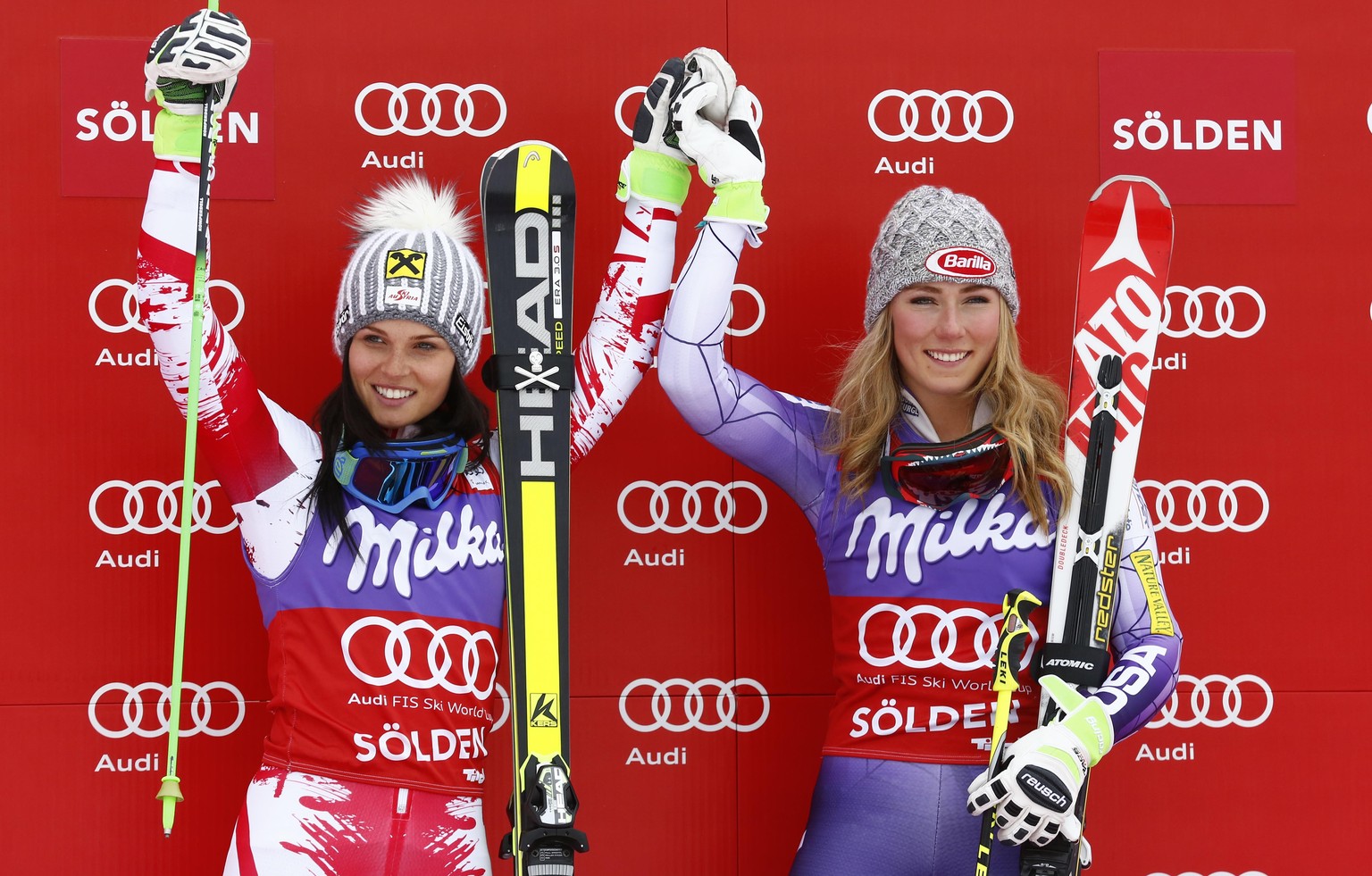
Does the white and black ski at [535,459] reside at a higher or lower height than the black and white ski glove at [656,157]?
lower

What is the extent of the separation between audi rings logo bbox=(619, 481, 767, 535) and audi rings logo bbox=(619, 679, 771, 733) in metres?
0.32

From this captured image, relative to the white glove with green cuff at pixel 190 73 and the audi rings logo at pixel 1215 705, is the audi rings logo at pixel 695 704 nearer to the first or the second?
the audi rings logo at pixel 1215 705

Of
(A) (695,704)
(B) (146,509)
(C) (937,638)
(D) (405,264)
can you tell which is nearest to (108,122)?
(B) (146,509)

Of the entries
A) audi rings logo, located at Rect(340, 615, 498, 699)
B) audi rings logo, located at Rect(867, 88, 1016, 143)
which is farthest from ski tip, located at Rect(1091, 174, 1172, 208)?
audi rings logo, located at Rect(340, 615, 498, 699)

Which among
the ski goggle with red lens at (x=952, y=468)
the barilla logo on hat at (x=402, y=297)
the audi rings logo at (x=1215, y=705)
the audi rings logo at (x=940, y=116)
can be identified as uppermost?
the audi rings logo at (x=940, y=116)

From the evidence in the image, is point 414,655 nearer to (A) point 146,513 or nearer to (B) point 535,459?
(B) point 535,459

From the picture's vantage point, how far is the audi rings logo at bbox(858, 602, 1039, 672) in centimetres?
228

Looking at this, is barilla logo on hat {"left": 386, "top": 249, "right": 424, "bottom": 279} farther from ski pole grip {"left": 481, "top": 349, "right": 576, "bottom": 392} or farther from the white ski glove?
the white ski glove

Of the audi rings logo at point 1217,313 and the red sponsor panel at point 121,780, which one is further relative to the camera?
the audi rings logo at point 1217,313

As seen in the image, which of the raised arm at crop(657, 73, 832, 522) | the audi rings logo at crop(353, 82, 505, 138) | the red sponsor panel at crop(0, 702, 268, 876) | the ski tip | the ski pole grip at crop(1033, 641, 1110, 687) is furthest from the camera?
the audi rings logo at crop(353, 82, 505, 138)

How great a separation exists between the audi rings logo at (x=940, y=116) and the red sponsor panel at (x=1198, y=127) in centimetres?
23

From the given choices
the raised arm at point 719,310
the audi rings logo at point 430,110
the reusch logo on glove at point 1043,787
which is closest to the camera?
the reusch logo on glove at point 1043,787

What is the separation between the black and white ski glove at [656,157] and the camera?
2.40 metres

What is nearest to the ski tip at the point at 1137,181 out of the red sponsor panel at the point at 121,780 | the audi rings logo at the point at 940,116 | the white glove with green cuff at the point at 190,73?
the audi rings logo at the point at 940,116
